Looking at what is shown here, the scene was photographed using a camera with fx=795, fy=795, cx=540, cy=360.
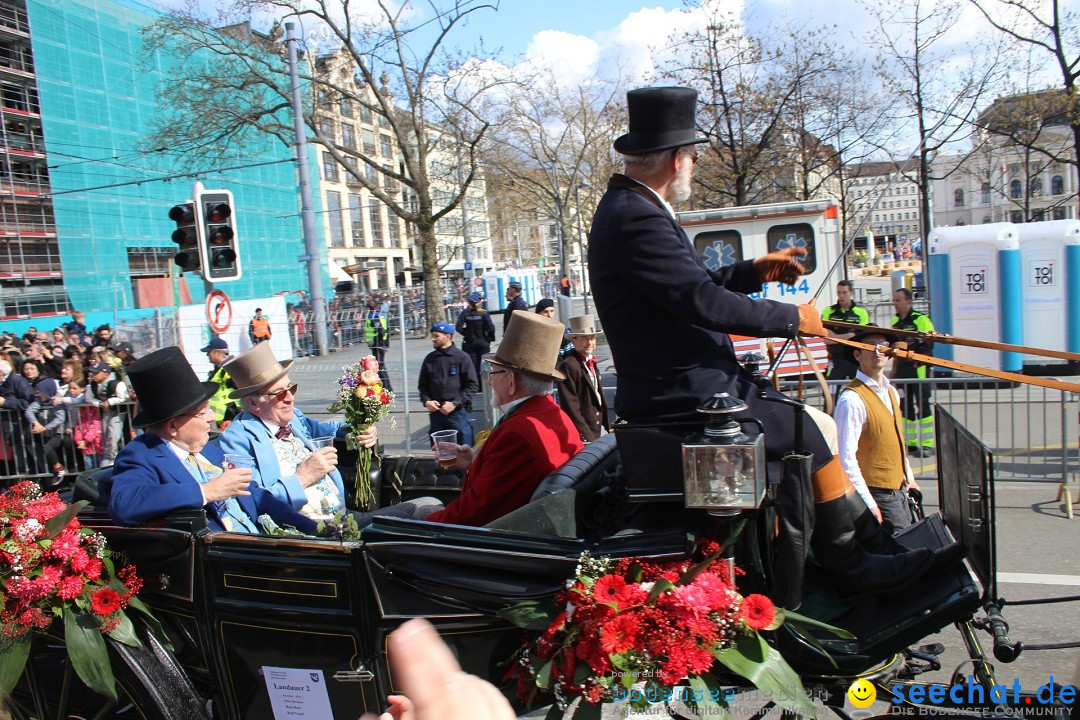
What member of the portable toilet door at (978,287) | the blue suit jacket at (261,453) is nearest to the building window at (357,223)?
the portable toilet door at (978,287)

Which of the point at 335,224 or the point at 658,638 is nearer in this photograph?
the point at 658,638

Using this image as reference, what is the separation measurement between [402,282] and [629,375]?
78.9 meters

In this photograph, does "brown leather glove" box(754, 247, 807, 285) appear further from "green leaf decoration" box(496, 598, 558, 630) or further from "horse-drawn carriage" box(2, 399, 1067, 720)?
"green leaf decoration" box(496, 598, 558, 630)

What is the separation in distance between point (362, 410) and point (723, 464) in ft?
10.7

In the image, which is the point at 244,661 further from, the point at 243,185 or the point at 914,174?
the point at 243,185

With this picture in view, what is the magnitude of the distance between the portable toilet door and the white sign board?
11557mm

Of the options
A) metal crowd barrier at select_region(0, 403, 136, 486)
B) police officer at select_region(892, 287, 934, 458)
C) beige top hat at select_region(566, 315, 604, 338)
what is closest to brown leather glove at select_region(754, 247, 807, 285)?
beige top hat at select_region(566, 315, 604, 338)

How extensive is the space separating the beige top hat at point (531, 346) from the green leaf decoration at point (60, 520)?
Answer: 185cm

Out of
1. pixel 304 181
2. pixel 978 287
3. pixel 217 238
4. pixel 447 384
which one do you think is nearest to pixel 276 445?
pixel 447 384

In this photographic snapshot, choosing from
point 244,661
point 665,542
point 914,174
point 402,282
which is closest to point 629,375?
point 665,542

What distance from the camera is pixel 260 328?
1177cm

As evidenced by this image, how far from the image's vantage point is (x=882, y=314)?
717 inches

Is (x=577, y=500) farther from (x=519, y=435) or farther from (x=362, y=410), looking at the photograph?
(x=362, y=410)

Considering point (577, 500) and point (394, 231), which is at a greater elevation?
point (394, 231)
